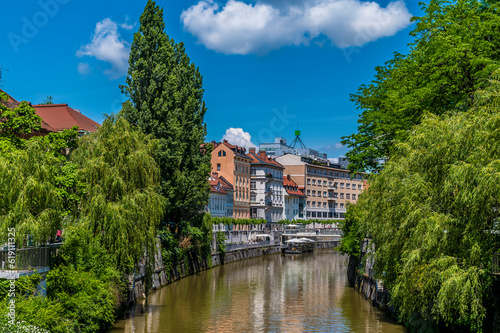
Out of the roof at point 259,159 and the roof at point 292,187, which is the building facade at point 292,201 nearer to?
the roof at point 292,187

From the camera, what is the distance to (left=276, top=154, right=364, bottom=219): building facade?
13588 cm

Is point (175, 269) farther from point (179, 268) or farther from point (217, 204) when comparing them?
point (217, 204)

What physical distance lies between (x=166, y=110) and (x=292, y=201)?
88654 mm

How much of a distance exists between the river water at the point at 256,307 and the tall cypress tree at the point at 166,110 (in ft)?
25.4

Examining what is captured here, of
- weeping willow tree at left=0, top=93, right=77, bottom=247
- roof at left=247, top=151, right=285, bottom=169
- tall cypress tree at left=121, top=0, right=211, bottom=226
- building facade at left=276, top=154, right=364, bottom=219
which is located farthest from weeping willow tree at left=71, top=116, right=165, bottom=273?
building facade at left=276, top=154, right=364, bottom=219

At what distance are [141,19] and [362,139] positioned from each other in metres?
19.8

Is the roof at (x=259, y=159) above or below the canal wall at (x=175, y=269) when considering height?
above

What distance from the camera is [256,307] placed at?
37.2 meters

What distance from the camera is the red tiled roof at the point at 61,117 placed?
59.2m

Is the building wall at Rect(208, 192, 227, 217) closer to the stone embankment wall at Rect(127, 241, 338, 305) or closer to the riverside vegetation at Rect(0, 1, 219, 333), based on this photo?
the stone embankment wall at Rect(127, 241, 338, 305)

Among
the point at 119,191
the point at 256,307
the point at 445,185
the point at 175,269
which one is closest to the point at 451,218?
the point at 445,185

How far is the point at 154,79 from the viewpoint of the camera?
1732 inches

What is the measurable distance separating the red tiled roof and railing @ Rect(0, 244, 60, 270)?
37.4 metres

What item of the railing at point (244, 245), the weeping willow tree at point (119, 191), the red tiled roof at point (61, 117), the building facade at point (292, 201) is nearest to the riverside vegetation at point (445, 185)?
the weeping willow tree at point (119, 191)
